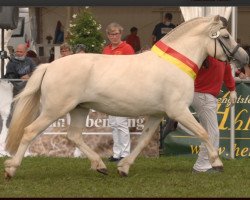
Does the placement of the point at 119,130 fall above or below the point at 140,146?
below

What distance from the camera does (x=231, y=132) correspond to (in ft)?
37.8

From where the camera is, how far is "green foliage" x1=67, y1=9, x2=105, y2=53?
50.2ft

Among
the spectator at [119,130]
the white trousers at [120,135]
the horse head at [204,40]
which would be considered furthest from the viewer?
the white trousers at [120,135]

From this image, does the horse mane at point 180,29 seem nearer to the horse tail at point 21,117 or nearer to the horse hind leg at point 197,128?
the horse hind leg at point 197,128

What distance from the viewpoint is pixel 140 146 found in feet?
30.3

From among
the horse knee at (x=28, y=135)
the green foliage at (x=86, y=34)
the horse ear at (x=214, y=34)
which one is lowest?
the horse knee at (x=28, y=135)

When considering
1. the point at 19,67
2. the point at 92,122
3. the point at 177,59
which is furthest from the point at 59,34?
the point at 177,59

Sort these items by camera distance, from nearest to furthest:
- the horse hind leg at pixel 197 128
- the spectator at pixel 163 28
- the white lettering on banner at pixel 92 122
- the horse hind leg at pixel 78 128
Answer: the horse hind leg at pixel 197 128 < the horse hind leg at pixel 78 128 < the white lettering on banner at pixel 92 122 < the spectator at pixel 163 28

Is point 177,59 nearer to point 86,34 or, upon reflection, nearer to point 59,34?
point 86,34

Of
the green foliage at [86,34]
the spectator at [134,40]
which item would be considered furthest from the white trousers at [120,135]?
the spectator at [134,40]

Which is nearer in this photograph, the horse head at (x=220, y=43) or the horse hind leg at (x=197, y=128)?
the horse hind leg at (x=197, y=128)

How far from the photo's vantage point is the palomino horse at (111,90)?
868 centimetres

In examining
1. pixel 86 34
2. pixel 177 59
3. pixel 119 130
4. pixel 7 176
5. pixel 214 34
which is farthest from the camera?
pixel 86 34

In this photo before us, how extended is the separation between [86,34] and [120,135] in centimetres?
474
